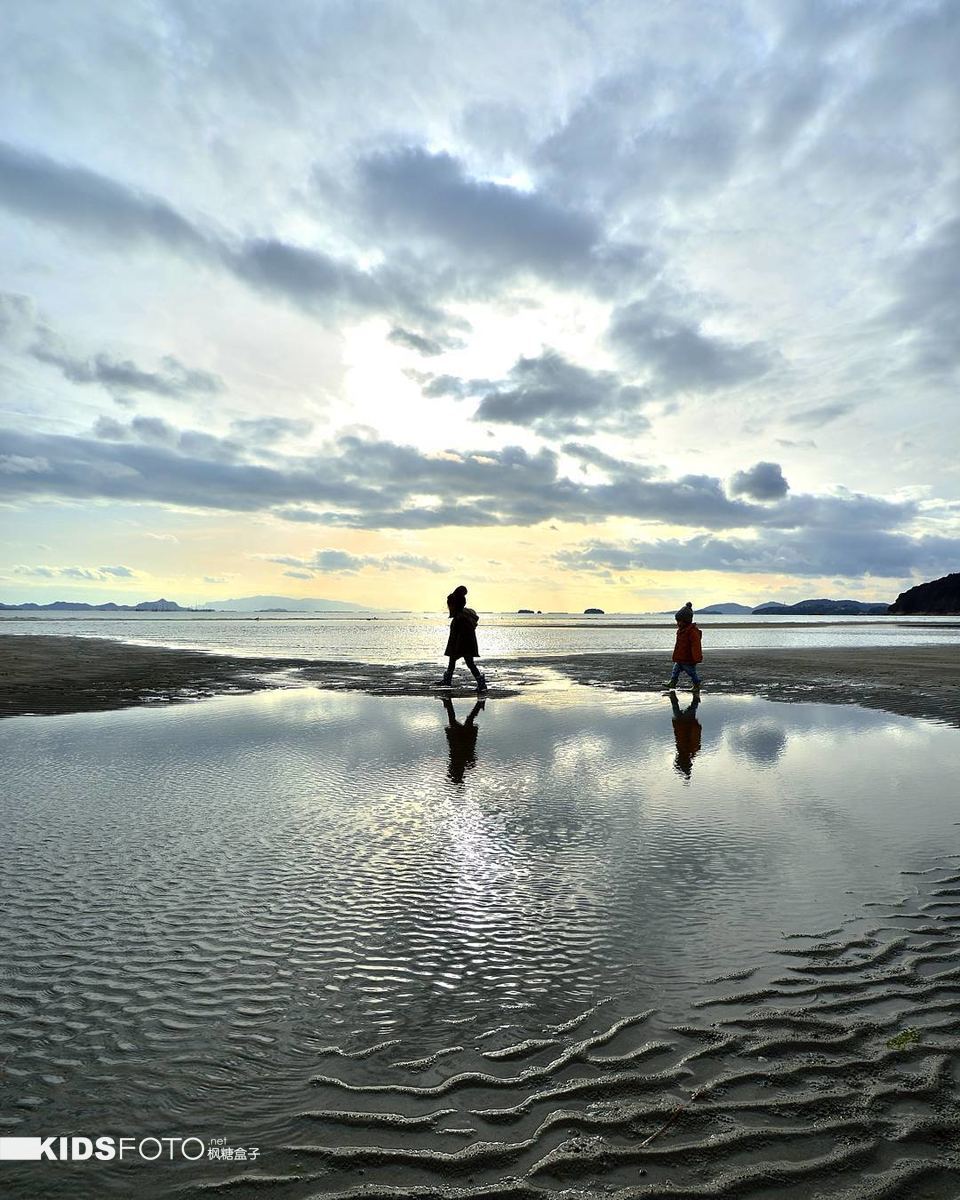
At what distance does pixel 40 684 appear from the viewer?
23.4 meters

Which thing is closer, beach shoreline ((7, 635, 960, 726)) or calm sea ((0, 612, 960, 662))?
beach shoreline ((7, 635, 960, 726))

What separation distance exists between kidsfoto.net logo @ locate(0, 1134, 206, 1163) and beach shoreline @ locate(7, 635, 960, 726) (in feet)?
53.1

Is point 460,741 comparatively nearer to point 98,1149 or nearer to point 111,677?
point 98,1149

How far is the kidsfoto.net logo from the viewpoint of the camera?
322cm

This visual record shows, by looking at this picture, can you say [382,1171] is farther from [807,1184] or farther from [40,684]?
[40,684]

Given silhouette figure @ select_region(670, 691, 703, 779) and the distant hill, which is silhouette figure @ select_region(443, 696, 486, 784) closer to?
silhouette figure @ select_region(670, 691, 703, 779)

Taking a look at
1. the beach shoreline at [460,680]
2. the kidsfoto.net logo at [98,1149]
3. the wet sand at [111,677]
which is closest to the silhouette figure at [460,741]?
the beach shoreline at [460,680]

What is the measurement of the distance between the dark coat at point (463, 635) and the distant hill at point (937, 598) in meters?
187

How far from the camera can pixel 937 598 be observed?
611 ft

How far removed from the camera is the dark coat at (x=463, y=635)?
23797 mm

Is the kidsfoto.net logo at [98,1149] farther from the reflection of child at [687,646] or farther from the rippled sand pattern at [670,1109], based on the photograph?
the reflection of child at [687,646]

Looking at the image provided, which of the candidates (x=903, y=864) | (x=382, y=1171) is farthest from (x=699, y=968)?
(x=903, y=864)

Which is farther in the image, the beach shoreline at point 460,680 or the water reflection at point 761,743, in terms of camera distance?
the beach shoreline at point 460,680

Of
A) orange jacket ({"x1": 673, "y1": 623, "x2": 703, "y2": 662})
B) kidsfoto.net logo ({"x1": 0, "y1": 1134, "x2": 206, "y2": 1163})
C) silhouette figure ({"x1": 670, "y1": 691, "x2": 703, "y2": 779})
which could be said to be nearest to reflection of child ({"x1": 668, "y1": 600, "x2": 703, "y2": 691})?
orange jacket ({"x1": 673, "y1": 623, "x2": 703, "y2": 662})
